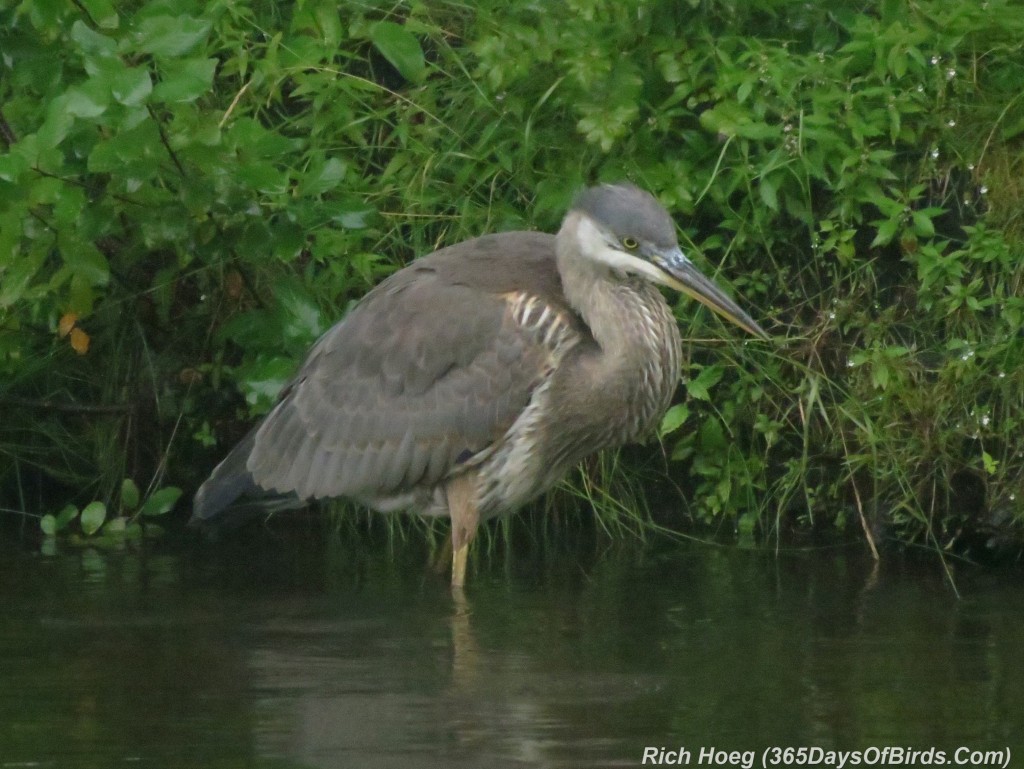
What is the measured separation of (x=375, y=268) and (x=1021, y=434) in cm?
223

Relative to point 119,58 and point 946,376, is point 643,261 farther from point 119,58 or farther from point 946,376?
point 119,58

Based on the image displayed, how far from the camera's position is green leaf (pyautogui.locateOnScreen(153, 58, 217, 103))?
5.38 meters

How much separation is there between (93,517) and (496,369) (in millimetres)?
1625

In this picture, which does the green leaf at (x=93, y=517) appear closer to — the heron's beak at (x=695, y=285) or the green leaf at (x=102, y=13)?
the green leaf at (x=102, y=13)

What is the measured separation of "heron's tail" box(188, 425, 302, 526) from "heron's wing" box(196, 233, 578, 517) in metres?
0.07

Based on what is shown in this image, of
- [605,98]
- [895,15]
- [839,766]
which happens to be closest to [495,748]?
[839,766]

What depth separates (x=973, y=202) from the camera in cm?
636

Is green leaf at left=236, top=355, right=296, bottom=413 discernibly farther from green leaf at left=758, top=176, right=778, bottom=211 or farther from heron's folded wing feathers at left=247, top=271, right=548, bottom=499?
green leaf at left=758, top=176, right=778, bottom=211

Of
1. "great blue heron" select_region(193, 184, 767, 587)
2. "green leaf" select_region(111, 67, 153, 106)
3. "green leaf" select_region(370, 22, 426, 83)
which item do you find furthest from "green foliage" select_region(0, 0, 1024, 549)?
"great blue heron" select_region(193, 184, 767, 587)

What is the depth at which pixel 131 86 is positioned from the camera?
531 centimetres

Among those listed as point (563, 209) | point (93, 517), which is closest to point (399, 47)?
point (563, 209)

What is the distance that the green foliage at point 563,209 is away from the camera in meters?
5.96

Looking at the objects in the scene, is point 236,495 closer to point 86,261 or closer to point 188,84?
point 86,261

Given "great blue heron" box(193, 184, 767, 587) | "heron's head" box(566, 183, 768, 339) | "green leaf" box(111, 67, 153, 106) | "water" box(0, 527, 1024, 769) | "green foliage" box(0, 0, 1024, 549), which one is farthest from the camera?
"green foliage" box(0, 0, 1024, 549)
